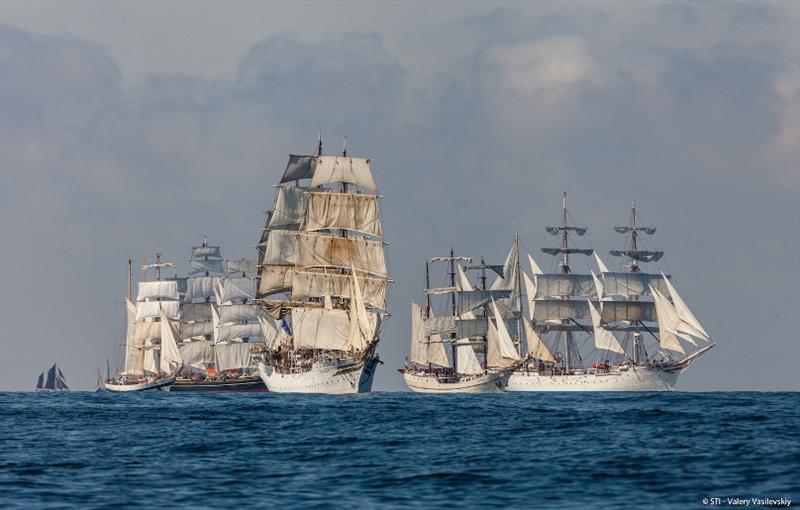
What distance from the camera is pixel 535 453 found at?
56625 mm

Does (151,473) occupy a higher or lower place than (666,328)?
lower

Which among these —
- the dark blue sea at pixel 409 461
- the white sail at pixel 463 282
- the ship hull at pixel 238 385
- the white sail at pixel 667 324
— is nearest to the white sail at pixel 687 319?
the white sail at pixel 667 324

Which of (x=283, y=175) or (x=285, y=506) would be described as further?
(x=283, y=175)

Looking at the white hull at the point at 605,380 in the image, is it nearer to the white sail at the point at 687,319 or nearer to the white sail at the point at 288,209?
the white sail at the point at 687,319

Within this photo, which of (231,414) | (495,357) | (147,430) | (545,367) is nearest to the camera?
(147,430)

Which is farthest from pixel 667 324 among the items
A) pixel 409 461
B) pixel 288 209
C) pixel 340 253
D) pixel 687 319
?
pixel 409 461

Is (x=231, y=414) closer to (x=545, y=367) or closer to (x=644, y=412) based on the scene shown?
(x=644, y=412)

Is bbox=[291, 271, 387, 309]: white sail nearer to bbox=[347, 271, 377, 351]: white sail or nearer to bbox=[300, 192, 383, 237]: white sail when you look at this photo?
bbox=[300, 192, 383, 237]: white sail

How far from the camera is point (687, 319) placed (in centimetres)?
18775

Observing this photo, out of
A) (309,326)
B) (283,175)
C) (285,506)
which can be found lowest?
(285,506)

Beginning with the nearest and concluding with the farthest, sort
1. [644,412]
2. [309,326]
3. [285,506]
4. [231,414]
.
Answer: [285,506] < [644,412] < [231,414] < [309,326]

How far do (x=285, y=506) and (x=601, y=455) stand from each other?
17.0 meters

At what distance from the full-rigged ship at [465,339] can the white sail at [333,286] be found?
15426mm

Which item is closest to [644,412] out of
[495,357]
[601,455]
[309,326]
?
[601,455]
